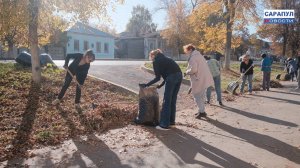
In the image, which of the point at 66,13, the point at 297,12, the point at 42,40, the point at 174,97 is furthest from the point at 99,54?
the point at 174,97

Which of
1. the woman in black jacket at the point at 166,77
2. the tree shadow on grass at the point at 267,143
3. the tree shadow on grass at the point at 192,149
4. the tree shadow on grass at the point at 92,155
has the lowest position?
the tree shadow on grass at the point at 267,143

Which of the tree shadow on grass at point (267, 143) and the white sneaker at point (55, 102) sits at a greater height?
the white sneaker at point (55, 102)

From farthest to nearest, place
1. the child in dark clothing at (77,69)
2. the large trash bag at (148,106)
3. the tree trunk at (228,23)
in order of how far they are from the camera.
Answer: the tree trunk at (228,23)
the child in dark clothing at (77,69)
the large trash bag at (148,106)

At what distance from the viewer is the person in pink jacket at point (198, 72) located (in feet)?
28.5

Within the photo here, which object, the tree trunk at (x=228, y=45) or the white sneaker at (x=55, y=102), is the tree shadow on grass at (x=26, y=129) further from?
the tree trunk at (x=228, y=45)

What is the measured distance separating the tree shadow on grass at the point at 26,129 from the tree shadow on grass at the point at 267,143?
4047mm

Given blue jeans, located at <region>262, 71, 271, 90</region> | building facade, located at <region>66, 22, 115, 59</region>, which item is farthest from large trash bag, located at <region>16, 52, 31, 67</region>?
building facade, located at <region>66, 22, 115, 59</region>

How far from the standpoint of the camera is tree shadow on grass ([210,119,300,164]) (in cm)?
618

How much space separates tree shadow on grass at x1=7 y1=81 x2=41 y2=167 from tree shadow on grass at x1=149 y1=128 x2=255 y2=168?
245 cm

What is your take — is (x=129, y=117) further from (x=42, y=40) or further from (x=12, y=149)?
(x=42, y=40)

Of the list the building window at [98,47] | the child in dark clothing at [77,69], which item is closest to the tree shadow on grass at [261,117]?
the child in dark clothing at [77,69]

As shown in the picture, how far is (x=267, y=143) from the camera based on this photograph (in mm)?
6895

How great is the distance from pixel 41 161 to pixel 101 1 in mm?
6936

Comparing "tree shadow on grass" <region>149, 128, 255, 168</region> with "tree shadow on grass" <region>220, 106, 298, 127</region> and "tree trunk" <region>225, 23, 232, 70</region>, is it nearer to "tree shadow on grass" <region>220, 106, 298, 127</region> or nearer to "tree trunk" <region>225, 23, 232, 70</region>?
"tree shadow on grass" <region>220, 106, 298, 127</region>
